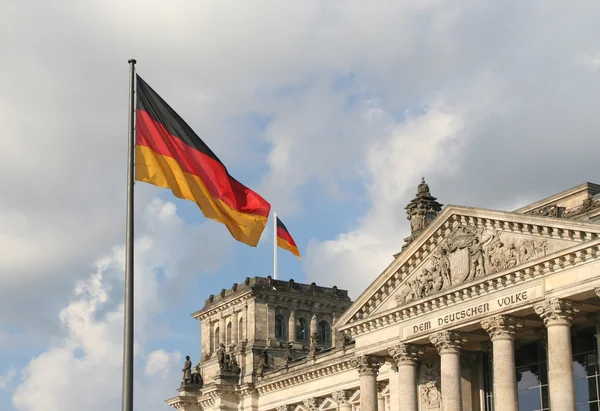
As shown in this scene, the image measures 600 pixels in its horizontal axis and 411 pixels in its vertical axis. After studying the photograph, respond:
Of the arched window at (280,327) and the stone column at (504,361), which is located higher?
the arched window at (280,327)

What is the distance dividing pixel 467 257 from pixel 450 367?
5.29m

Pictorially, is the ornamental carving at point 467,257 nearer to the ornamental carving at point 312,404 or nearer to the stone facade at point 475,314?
the stone facade at point 475,314

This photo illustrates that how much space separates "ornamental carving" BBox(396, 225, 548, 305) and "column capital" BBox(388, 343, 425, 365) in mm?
2214

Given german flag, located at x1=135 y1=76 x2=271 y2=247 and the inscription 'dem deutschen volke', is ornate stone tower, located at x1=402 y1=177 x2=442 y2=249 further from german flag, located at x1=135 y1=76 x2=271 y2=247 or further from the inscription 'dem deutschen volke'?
german flag, located at x1=135 y1=76 x2=271 y2=247

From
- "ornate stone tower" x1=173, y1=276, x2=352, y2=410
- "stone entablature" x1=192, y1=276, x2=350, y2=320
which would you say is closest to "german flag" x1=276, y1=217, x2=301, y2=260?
"ornate stone tower" x1=173, y1=276, x2=352, y2=410

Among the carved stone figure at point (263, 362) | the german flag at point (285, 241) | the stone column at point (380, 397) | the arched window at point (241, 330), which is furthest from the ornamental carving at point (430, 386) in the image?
the arched window at point (241, 330)


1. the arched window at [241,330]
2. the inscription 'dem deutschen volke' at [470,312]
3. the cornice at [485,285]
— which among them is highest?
the arched window at [241,330]

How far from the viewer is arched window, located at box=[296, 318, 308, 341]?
292 feet

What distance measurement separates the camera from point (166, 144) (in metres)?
28.9

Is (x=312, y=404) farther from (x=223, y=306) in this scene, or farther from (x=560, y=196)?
(x=560, y=196)

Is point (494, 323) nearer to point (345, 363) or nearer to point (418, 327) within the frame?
point (418, 327)

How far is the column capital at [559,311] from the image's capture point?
45.4 m

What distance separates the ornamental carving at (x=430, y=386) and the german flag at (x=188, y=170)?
28735mm

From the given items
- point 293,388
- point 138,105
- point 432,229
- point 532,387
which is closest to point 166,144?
point 138,105
